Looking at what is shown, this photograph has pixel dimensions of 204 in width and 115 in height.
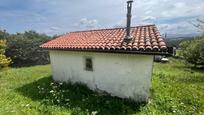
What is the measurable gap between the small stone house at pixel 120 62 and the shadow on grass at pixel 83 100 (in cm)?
46

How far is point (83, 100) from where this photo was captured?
9.92m

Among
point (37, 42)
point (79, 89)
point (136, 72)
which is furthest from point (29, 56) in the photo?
point (136, 72)

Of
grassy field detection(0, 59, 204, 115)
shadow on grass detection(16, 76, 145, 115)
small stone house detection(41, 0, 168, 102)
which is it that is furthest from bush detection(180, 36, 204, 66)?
shadow on grass detection(16, 76, 145, 115)

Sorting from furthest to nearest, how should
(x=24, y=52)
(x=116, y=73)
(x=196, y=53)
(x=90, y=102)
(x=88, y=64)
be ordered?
(x=24, y=52)
(x=196, y=53)
(x=88, y=64)
(x=116, y=73)
(x=90, y=102)

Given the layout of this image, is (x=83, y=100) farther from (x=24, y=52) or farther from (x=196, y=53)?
(x=24, y=52)

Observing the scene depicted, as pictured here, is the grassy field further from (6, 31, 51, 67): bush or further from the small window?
(6, 31, 51, 67): bush

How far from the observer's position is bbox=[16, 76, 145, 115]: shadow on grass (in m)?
8.91

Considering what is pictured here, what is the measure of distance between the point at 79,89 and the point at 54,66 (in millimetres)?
3817

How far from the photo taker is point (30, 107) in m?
9.31

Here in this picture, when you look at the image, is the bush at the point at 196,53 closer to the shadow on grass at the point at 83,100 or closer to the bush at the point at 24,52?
the shadow on grass at the point at 83,100

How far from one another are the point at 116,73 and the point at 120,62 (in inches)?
24.2

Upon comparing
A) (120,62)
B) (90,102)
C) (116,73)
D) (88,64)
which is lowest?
(90,102)

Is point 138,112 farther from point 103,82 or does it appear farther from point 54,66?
point 54,66

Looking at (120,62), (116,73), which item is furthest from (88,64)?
(120,62)
